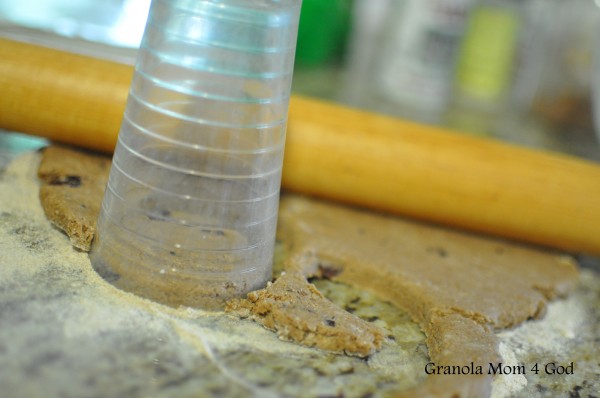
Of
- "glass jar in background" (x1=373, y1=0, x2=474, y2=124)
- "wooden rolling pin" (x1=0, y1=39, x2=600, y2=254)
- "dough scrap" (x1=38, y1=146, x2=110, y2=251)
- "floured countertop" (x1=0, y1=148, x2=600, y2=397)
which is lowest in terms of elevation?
"floured countertop" (x1=0, y1=148, x2=600, y2=397)

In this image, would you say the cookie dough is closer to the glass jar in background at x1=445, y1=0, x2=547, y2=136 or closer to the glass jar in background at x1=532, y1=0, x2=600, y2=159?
the glass jar in background at x1=445, y1=0, x2=547, y2=136

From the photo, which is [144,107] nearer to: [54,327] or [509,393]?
[54,327]

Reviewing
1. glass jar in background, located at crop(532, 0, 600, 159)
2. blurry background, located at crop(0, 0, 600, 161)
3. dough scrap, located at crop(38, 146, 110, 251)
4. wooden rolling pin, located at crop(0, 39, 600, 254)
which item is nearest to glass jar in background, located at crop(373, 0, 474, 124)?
blurry background, located at crop(0, 0, 600, 161)

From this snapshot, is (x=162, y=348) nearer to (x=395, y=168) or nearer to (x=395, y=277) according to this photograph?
(x=395, y=277)

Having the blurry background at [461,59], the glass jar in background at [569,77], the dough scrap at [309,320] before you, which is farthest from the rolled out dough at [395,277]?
the glass jar in background at [569,77]

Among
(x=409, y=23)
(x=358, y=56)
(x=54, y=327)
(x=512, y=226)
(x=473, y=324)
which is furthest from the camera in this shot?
(x=358, y=56)

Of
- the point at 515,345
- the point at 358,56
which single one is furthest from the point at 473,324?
the point at 358,56
